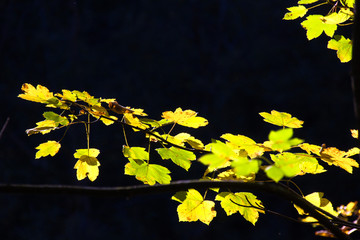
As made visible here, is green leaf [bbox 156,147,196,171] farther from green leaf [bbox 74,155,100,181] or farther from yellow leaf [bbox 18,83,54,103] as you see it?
yellow leaf [bbox 18,83,54,103]

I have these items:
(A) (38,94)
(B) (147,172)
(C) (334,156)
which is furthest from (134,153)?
(C) (334,156)

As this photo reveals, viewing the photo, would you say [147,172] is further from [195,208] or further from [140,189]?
[140,189]

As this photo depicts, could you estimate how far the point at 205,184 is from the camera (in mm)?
512

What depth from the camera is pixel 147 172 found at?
921mm

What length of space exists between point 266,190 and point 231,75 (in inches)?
279

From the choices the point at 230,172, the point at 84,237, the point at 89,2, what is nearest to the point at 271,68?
the point at 89,2

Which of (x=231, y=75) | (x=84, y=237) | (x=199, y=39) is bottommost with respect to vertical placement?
(x=84, y=237)

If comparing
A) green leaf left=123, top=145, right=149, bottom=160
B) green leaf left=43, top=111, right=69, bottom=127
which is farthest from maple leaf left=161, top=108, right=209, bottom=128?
green leaf left=43, top=111, right=69, bottom=127

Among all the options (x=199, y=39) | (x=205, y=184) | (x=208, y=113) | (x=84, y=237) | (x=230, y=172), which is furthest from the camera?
(x=199, y=39)

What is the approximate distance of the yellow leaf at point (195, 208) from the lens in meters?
0.90

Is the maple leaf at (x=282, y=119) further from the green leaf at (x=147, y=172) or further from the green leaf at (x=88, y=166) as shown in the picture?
the green leaf at (x=88, y=166)

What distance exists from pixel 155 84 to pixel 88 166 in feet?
21.7

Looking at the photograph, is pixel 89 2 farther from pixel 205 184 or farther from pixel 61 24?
pixel 205 184

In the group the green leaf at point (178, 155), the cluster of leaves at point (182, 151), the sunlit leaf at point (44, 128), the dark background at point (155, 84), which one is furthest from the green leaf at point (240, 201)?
the dark background at point (155, 84)
